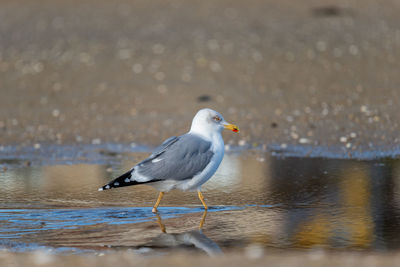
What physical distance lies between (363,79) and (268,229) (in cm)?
875

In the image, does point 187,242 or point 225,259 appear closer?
point 225,259

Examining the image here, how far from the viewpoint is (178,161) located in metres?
7.28

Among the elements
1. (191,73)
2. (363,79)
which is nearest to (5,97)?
(191,73)

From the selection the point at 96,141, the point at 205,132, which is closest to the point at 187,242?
the point at 205,132

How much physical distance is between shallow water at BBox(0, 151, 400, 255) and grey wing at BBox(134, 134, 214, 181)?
0.39 meters

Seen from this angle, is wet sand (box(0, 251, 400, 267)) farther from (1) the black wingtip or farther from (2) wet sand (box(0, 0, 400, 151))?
(2) wet sand (box(0, 0, 400, 151))

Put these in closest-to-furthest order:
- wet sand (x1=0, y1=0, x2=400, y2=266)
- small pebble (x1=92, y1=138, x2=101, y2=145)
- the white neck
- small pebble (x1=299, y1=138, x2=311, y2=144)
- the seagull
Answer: the seagull < the white neck < small pebble (x1=299, y1=138, x2=311, y2=144) < small pebble (x1=92, y1=138, x2=101, y2=145) < wet sand (x1=0, y1=0, x2=400, y2=266)

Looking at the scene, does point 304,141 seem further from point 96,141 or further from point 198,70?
point 198,70

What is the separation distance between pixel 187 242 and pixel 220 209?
4.38 feet

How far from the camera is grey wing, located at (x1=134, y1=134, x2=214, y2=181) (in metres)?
7.23

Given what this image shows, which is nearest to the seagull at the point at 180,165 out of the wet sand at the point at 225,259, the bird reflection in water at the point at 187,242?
the bird reflection in water at the point at 187,242

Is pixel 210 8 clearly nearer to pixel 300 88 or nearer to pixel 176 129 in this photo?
pixel 300 88

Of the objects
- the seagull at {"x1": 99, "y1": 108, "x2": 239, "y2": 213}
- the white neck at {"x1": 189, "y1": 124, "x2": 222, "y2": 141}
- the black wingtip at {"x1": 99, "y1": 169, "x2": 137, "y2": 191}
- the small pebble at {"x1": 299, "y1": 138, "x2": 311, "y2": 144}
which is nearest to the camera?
the black wingtip at {"x1": 99, "y1": 169, "x2": 137, "y2": 191}

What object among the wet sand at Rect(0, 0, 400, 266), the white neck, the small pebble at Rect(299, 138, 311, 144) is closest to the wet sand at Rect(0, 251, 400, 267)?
the white neck
